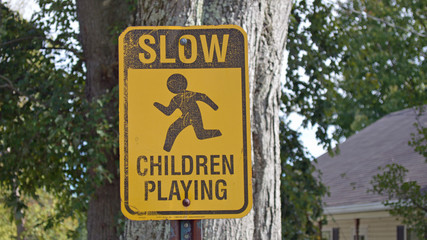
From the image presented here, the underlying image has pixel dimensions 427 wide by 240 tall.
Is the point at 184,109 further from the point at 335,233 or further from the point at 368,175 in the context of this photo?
the point at 335,233

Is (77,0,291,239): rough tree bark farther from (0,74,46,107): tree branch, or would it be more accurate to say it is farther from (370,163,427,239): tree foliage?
(370,163,427,239): tree foliage

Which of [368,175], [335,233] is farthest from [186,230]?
[335,233]

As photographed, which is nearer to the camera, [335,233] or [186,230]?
[186,230]

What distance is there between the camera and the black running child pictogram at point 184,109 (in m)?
3.37

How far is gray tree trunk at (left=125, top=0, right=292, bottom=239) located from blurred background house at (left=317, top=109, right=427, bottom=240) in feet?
35.5

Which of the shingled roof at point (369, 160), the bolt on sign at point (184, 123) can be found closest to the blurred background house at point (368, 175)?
the shingled roof at point (369, 160)

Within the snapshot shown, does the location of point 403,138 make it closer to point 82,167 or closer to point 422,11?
point 422,11

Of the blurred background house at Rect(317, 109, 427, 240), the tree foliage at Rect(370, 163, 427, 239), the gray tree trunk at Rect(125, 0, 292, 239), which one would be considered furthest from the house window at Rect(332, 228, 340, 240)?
the gray tree trunk at Rect(125, 0, 292, 239)

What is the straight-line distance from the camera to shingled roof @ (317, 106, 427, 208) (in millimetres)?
19156

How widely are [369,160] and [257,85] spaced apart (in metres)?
17.0

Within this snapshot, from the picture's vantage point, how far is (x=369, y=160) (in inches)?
890

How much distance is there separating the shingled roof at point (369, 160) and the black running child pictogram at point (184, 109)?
14448mm

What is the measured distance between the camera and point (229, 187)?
130 inches

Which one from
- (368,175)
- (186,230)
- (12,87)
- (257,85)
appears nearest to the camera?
(186,230)
